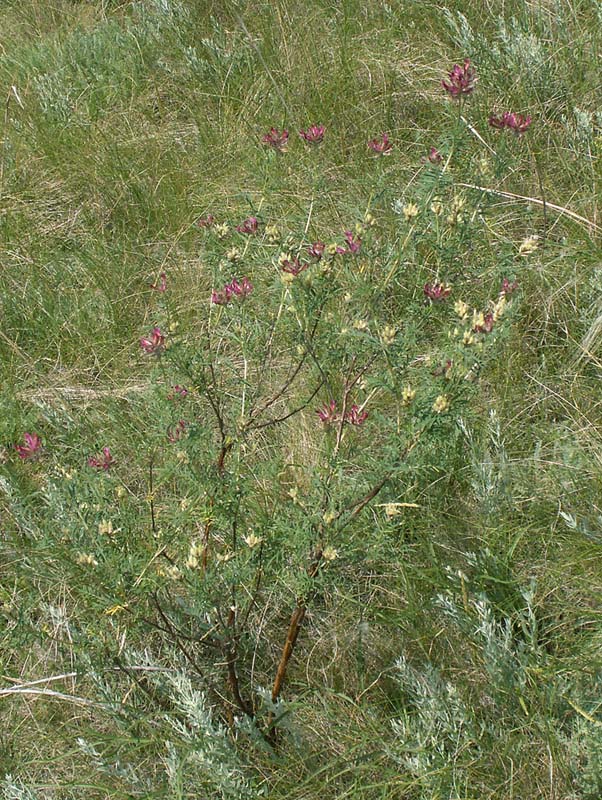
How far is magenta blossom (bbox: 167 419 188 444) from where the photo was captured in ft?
5.57

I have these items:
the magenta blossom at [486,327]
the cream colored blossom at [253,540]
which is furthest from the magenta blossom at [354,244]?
the cream colored blossom at [253,540]

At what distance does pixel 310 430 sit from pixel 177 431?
2.40 feet

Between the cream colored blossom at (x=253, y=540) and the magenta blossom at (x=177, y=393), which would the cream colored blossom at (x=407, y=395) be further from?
the magenta blossom at (x=177, y=393)

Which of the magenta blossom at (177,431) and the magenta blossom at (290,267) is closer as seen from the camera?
the magenta blossom at (290,267)

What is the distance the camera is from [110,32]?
13.7 ft

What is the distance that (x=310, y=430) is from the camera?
2383 mm

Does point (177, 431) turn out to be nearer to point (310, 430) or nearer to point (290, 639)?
point (290, 639)

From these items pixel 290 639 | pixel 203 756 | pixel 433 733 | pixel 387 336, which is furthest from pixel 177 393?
pixel 433 733

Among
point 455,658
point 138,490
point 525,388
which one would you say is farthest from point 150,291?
point 455,658

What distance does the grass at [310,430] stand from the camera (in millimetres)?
1632

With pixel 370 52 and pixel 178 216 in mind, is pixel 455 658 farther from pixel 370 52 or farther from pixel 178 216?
pixel 370 52

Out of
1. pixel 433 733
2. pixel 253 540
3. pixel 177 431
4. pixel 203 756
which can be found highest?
pixel 177 431

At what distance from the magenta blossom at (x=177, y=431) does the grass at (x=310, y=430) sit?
0.05ft

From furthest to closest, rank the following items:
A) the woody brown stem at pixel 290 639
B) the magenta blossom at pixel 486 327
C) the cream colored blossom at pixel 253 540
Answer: the woody brown stem at pixel 290 639
the cream colored blossom at pixel 253 540
the magenta blossom at pixel 486 327
